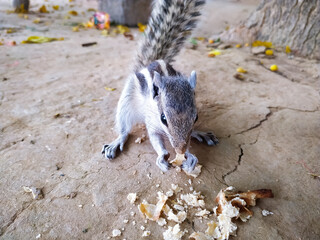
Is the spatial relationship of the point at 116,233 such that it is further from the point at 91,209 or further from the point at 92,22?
the point at 92,22

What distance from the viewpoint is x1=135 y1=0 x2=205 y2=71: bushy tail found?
2.94 meters

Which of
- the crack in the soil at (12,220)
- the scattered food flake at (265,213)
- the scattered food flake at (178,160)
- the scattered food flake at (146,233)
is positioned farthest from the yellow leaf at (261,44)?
the crack in the soil at (12,220)

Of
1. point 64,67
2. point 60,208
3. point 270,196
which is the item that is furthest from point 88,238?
point 64,67

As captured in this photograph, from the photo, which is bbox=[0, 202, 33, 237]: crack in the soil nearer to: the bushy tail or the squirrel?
the squirrel

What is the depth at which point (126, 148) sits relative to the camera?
2420mm

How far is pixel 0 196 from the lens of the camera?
178cm

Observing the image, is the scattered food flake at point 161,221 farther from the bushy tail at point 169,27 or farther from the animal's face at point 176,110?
the bushy tail at point 169,27

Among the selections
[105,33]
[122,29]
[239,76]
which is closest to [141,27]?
[122,29]

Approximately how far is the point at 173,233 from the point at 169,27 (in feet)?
7.41

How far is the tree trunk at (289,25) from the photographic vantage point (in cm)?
414

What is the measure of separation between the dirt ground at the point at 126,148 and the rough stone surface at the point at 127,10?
282 centimetres

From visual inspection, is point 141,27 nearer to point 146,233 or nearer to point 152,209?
point 152,209

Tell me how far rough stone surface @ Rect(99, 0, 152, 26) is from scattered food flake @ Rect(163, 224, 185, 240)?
20.2 ft

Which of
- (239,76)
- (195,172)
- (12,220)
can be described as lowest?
(12,220)
